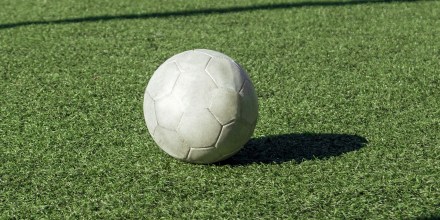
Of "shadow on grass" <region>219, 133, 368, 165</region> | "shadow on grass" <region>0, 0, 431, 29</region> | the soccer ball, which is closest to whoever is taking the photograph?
the soccer ball

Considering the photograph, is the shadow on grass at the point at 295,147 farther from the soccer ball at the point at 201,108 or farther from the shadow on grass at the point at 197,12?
the shadow on grass at the point at 197,12

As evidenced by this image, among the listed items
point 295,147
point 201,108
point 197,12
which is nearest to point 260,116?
point 295,147

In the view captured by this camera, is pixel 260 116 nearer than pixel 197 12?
Yes

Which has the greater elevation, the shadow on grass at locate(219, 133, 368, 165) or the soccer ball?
the soccer ball

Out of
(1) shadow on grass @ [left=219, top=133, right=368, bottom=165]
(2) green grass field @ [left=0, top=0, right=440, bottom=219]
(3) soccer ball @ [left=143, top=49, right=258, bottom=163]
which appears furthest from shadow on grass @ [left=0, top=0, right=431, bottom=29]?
(3) soccer ball @ [left=143, top=49, right=258, bottom=163]

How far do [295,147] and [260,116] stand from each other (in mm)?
631

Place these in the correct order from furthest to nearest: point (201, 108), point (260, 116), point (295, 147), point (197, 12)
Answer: point (197, 12) < point (260, 116) < point (295, 147) < point (201, 108)

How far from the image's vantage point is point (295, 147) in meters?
4.72

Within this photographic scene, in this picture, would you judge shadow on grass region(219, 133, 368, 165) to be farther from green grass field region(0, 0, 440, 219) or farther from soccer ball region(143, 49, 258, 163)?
soccer ball region(143, 49, 258, 163)

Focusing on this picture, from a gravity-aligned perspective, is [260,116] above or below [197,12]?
below

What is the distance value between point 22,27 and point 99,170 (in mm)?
3748

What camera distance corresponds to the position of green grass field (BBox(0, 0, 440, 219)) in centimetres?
403

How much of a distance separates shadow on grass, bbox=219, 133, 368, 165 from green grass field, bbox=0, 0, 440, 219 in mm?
12

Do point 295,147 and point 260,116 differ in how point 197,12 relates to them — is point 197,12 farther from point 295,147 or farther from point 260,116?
point 295,147
